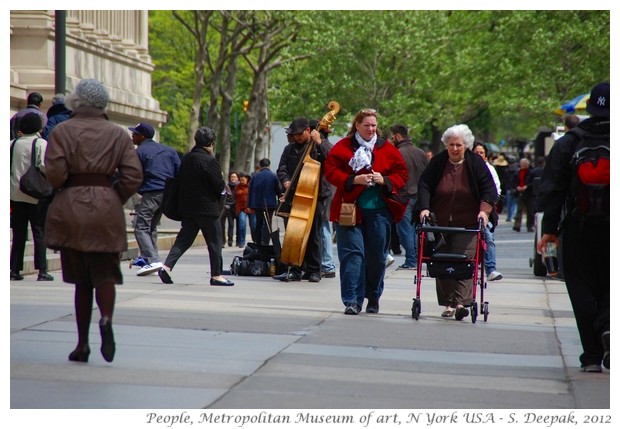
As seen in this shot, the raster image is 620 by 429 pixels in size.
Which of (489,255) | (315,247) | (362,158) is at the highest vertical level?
(362,158)

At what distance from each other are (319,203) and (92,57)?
14.3 meters

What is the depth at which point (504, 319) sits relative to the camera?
11820 millimetres

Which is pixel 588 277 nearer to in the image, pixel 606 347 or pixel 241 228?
pixel 606 347

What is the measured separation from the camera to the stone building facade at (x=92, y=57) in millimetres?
24406

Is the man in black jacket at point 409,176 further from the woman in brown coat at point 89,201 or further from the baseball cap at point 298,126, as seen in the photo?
the woman in brown coat at point 89,201

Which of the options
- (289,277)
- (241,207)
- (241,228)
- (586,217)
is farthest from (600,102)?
(241,207)

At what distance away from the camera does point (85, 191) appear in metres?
7.86

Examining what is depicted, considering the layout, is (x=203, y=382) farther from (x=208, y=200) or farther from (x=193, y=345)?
(x=208, y=200)

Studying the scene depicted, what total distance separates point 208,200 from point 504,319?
3.79 meters

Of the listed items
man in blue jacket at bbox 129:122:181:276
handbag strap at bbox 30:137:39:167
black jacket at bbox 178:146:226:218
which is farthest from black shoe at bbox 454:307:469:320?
man in blue jacket at bbox 129:122:181:276

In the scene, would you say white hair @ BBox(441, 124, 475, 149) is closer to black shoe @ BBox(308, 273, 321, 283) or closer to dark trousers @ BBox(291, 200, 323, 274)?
dark trousers @ BBox(291, 200, 323, 274)

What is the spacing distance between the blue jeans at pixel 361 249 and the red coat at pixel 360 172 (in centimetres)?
9

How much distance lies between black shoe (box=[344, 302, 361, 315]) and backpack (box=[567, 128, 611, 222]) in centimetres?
358

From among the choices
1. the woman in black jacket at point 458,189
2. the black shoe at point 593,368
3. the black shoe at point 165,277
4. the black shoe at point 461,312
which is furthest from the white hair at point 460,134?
the black shoe at point 165,277
